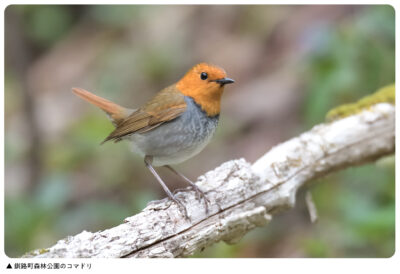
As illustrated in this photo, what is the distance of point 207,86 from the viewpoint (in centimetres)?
352

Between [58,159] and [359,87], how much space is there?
10.1ft

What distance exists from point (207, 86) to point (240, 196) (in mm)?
773

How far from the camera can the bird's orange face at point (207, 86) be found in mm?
3502

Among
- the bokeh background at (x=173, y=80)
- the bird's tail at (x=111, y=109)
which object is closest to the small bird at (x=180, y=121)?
the bird's tail at (x=111, y=109)

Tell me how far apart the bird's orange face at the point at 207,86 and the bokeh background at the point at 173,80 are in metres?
0.81

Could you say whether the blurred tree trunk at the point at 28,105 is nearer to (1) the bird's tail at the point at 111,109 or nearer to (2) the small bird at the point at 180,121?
(1) the bird's tail at the point at 111,109

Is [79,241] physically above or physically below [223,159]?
below

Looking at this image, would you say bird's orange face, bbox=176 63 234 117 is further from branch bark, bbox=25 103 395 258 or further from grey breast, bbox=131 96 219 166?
branch bark, bbox=25 103 395 258

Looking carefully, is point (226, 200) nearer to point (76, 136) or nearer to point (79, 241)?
point (79, 241)

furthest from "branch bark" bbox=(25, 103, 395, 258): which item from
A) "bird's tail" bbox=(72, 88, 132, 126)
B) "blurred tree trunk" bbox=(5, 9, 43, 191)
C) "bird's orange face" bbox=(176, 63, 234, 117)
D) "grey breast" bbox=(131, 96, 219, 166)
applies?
"blurred tree trunk" bbox=(5, 9, 43, 191)

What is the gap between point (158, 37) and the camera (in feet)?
22.6

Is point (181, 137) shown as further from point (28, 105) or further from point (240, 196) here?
point (28, 105)

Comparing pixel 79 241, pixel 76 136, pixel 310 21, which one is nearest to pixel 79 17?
pixel 76 136

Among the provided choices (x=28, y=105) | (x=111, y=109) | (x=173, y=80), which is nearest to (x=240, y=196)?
(x=111, y=109)
